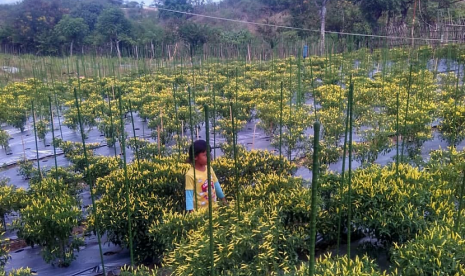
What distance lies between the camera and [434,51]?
13859 millimetres

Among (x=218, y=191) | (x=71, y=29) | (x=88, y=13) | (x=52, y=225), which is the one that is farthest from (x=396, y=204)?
(x=88, y=13)

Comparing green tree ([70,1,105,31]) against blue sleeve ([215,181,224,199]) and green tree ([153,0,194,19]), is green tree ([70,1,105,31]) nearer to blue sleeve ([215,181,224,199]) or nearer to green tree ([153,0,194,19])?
green tree ([153,0,194,19])

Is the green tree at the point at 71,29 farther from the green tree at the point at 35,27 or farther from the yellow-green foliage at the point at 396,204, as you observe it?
the yellow-green foliage at the point at 396,204

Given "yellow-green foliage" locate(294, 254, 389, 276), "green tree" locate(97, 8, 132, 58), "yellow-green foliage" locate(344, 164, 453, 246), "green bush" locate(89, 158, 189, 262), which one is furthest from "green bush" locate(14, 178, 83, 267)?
"green tree" locate(97, 8, 132, 58)

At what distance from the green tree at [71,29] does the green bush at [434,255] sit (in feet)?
94.2

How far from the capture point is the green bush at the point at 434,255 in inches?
96.1

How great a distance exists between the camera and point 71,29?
1093 inches

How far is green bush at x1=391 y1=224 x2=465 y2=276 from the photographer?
244 cm

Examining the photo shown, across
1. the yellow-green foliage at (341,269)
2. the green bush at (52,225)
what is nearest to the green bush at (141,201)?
the green bush at (52,225)

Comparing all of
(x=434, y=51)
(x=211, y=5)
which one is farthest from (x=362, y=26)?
(x=211, y=5)

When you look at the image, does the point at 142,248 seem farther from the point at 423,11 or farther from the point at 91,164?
the point at 423,11

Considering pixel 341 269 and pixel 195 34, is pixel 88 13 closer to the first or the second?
pixel 195 34

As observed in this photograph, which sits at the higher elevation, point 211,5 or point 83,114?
point 211,5

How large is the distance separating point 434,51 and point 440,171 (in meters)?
11.7
